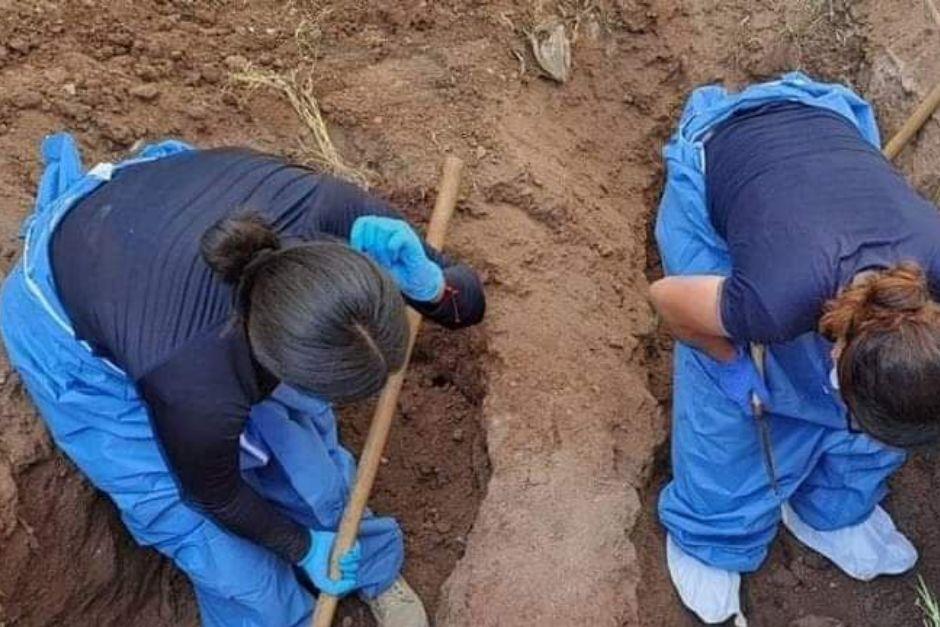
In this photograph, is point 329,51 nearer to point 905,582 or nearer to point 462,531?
point 462,531

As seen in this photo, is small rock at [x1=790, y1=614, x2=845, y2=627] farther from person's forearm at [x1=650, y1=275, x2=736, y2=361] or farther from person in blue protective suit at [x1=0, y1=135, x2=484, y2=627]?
person in blue protective suit at [x1=0, y1=135, x2=484, y2=627]

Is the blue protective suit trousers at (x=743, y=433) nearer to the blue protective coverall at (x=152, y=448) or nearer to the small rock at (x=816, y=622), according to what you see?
the small rock at (x=816, y=622)

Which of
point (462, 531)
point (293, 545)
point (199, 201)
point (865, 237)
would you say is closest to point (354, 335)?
point (199, 201)

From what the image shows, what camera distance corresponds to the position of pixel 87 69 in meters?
2.90

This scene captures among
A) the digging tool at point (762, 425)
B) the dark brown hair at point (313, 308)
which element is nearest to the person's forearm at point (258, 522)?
the dark brown hair at point (313, 308)

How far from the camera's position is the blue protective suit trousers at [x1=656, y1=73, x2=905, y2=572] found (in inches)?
94.9

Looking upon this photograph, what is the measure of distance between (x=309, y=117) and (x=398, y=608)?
1.21 meters

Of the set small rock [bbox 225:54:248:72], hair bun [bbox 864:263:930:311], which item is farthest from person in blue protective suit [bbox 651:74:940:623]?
small rock [bbox 225:54:248:72]

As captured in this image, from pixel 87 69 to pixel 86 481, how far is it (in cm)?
105

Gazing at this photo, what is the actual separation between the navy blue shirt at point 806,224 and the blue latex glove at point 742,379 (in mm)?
259

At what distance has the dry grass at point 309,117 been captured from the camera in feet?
9.54

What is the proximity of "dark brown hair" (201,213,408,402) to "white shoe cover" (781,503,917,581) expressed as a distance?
136cm

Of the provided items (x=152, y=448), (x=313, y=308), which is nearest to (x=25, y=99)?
(x=152, y=448)

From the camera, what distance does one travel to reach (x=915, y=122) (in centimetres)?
291
